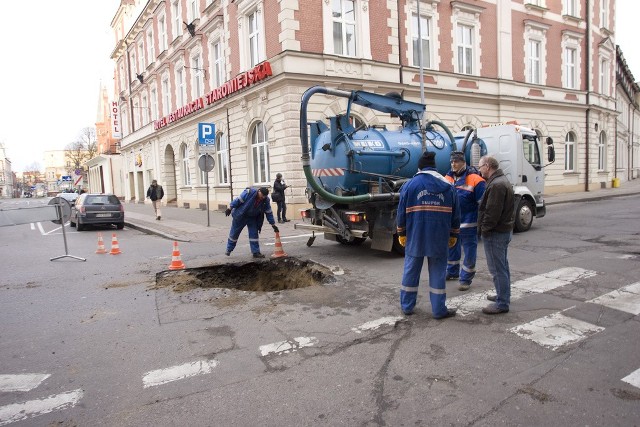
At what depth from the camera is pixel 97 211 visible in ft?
52.0

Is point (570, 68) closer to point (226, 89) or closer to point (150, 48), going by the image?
point (226, 89)

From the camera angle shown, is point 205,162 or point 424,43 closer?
point 205,162

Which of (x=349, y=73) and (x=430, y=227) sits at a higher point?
(x=349, y=73)

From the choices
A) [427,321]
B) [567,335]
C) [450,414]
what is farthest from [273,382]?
[567,335]

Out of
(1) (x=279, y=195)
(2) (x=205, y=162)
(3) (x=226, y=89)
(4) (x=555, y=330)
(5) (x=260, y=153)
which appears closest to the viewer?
(4) (x=555, y=330)

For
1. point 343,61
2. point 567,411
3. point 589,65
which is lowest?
point 567,411

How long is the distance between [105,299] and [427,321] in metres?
4.52

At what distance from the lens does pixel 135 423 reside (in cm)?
291

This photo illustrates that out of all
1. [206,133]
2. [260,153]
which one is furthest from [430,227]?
[260,153]

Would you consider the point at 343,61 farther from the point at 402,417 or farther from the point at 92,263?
the point at 402,417

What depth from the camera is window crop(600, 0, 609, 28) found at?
91.5 ft

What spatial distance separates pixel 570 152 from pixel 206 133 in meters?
22.9

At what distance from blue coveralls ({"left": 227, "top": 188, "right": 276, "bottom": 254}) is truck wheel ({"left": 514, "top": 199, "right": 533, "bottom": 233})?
635 cm

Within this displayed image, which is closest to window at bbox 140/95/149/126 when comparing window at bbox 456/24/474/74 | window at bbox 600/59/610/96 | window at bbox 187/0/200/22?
window at bbox 187/0/200/22
